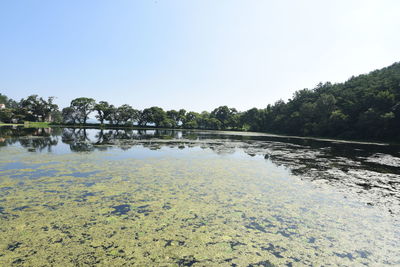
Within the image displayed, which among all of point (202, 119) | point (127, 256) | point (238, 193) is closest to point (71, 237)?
point (127, 256)

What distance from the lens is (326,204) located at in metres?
6.08

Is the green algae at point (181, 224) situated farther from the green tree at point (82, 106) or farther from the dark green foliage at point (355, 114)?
the green tree at point (82, 106)

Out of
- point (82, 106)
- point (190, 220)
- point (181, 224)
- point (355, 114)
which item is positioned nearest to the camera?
point (181, 224)

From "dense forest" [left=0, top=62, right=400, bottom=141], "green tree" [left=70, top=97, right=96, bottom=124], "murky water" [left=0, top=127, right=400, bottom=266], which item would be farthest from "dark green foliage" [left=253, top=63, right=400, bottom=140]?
"green tree" [left=70, top=97, right=96, bottom=124]

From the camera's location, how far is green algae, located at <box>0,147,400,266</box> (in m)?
3.34

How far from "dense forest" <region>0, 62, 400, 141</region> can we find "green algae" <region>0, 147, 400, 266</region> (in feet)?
128

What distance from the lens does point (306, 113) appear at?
54750 millimetres

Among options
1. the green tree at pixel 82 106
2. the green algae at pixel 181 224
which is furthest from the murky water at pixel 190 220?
the green tree at pixel 82 106

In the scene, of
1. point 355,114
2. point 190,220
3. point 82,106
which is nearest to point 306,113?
point 355,114

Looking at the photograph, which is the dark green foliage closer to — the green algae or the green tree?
the green algae

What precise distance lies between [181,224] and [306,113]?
194 ft

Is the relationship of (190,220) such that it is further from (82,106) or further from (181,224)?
(82,106)

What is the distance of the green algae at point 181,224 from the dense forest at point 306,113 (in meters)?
39.0

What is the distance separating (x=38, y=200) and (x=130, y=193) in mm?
2365
